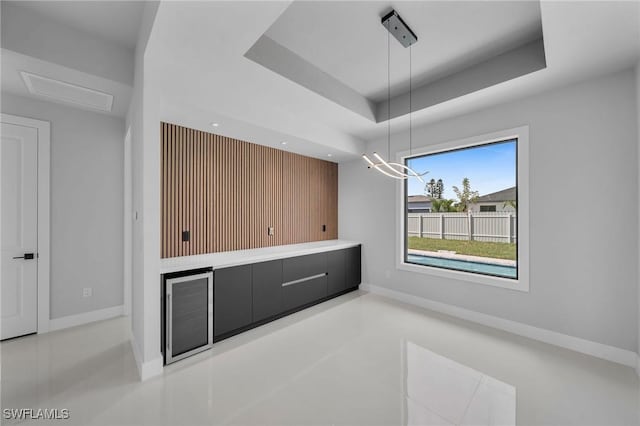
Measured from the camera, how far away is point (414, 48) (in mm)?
2668

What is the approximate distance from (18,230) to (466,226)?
5.29 meters

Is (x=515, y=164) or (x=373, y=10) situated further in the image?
(x=515, y=164)

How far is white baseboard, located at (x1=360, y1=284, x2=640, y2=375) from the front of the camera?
246cm

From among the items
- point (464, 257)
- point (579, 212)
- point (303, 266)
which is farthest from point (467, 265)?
point (303, 266)

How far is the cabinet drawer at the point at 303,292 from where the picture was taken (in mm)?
3520

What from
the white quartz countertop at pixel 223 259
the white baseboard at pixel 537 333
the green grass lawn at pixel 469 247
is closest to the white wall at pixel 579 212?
the white baseboard at pixel 537 333

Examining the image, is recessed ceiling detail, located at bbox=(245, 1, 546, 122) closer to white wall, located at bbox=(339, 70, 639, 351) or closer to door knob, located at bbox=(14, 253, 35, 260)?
white wall, located at bbox=(339, 70, 639, 351)

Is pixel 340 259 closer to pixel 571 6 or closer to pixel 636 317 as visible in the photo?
pixel 636 317

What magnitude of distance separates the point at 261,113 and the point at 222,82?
1.81ft

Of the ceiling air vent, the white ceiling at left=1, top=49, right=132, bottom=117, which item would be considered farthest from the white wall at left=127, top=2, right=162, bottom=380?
the ceiling air vent

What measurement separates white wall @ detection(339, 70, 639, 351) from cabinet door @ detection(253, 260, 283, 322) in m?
2.43

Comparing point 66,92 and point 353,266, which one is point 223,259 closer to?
point 66,92

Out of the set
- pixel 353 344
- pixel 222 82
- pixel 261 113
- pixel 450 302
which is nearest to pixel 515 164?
pixel 450 302

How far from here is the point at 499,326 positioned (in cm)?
319
